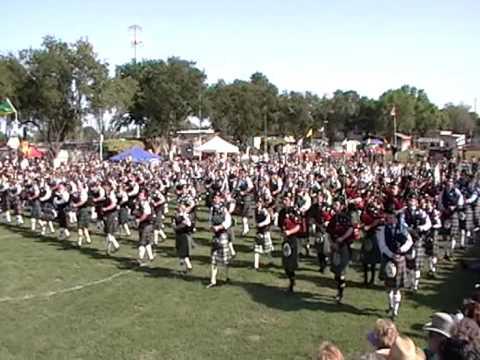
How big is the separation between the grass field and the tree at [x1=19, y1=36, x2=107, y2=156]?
33.8 metres

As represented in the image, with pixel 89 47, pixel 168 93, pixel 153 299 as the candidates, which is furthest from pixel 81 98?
pixel 153 299

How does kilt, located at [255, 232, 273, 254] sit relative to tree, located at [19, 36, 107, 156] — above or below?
below

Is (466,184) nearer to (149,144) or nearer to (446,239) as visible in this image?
(446,239)

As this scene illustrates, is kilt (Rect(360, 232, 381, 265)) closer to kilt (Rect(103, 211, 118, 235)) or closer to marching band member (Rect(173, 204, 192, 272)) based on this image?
marching band member (Rect(173, 204, 192, 272))

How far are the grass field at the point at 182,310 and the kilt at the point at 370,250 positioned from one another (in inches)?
26.0

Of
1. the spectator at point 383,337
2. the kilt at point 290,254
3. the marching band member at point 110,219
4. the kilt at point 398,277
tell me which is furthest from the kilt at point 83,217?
the spectator at point 383,337

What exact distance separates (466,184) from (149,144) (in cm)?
4683

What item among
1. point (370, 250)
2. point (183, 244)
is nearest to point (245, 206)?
point (183, 244)

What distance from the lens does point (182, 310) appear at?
12.1m

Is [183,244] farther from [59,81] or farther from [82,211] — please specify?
[59,81]

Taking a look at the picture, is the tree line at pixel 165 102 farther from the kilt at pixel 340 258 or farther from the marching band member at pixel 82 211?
the kilt at pixel 340 258

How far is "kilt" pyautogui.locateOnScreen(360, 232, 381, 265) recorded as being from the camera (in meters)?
13.7

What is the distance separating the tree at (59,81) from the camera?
158ft

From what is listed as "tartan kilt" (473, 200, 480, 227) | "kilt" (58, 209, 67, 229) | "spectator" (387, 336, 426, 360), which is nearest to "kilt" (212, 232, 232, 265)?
"kilt" (58, 209, 67, 229)
